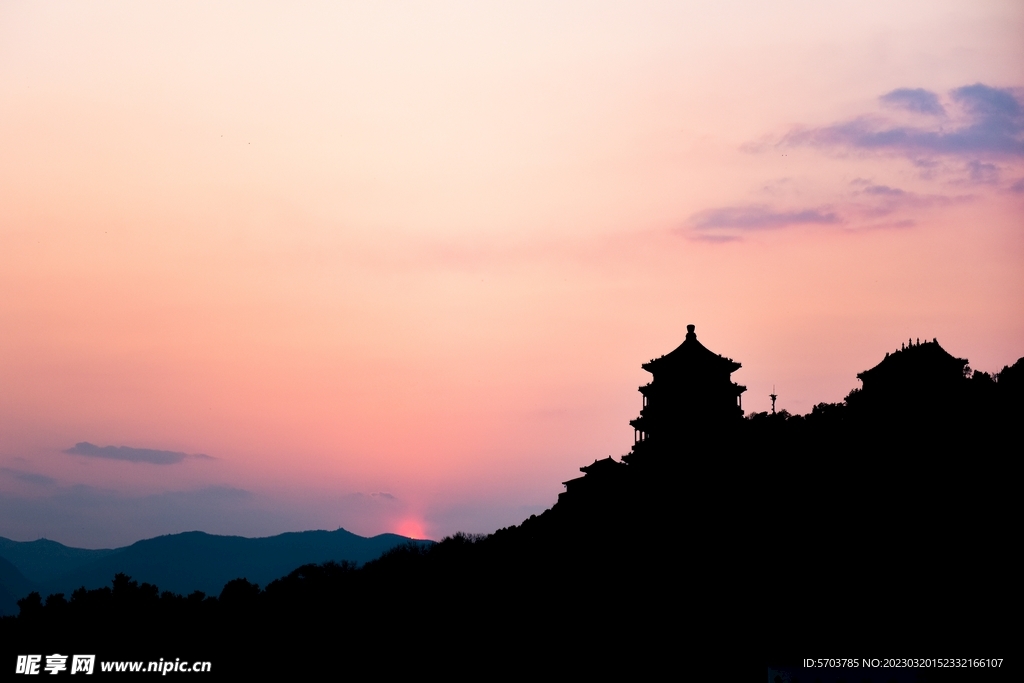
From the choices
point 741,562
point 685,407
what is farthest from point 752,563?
point 685,407

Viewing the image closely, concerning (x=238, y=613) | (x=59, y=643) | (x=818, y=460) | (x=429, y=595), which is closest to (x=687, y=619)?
(x=818, y=460)

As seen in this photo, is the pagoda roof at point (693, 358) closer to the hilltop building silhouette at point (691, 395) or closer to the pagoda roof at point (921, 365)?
the hilltop building silhouette at point (691, 395)

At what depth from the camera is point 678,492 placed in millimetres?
44781

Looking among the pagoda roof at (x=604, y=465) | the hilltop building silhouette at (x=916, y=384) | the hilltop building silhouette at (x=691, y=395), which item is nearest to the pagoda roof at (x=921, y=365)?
the hilltop building silhouette at (x=916, y=384)

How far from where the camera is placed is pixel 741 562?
1531 inches

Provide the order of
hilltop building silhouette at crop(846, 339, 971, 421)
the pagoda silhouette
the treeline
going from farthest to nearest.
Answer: the pagoda silhouette
hilltop building silhouette at crop(846, 339, 971, 421)
the treeline

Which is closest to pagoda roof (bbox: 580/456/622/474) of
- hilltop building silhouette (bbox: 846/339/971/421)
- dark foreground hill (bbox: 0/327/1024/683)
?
dark foreground hill (bbox: 0/327/1024/683)

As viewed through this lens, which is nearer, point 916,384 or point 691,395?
point 916,384

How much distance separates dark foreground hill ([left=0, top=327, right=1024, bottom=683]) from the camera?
33062mm

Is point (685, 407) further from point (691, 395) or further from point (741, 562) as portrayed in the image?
point (741, 562)

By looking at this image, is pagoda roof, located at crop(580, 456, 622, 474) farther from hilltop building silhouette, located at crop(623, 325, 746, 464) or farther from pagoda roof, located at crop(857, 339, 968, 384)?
pagoda roof, located at crop(857, 339, 968, 384)

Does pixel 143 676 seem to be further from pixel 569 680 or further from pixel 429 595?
pixel 569 680

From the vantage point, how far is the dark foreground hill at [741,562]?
33.1 metres

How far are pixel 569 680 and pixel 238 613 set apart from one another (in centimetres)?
3898
